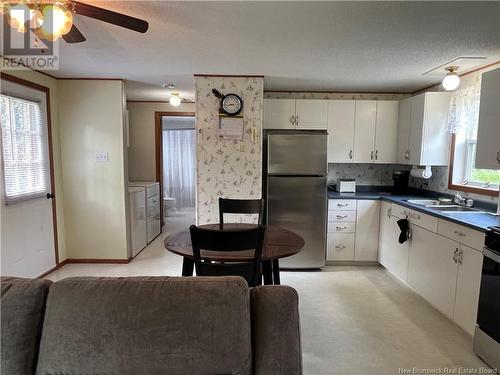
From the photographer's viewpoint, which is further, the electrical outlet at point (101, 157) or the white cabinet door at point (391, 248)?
the electrical outlet at point (101, 157)

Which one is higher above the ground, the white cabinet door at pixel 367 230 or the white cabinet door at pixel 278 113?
the white cabinet door at pixel 278 113

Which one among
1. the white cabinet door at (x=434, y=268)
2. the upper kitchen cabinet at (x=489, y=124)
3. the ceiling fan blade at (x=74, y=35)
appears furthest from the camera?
the white cabinet door at (x=434, y=268)

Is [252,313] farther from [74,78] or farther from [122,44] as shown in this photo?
[74,78]

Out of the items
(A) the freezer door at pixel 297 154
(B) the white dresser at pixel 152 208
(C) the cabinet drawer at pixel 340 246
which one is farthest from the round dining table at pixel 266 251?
(B) the white dresser at pixel 152 208

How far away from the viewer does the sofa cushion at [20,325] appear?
972mm

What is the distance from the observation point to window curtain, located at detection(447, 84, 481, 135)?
2.98 m

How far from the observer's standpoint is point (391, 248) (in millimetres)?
3402

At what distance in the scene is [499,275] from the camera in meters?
1.88

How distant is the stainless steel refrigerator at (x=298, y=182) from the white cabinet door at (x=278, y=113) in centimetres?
31

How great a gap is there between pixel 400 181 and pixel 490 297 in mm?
2188

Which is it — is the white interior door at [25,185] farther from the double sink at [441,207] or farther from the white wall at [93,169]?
the double sink at [441,207]

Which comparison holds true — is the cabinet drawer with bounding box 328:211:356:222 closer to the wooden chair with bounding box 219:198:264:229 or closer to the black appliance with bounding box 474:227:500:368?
the wooden chair with bounding box 219:198:264:229

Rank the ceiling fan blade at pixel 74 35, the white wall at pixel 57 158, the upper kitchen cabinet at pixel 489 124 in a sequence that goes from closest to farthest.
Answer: the ceiling fan blade at pixel 74 35
the upper kitchen cabinet at pixel 489 124
the white wall at pixel 57 158

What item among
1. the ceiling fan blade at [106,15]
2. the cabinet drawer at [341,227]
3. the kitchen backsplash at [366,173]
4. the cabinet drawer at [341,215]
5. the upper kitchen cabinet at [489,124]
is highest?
the ceiling fan blade at [106,15]
